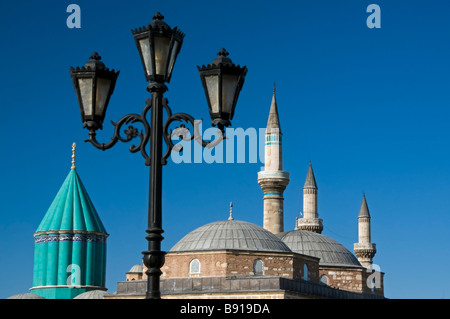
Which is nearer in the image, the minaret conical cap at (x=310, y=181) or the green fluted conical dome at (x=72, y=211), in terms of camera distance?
the minaret conical cap at (x=310, y=181)

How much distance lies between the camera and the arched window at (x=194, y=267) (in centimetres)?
3778

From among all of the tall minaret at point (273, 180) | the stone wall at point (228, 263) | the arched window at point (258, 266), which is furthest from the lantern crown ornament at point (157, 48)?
the tall minaret at point (273, 180)

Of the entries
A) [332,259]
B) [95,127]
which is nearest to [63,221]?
[332,259]

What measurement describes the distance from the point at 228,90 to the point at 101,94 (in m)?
1.44

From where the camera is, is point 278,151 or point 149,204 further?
point 278,151

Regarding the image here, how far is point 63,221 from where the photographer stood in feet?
192

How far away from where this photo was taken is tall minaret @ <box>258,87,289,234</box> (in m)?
48.0

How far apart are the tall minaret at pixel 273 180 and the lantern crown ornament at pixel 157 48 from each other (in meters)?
38.7

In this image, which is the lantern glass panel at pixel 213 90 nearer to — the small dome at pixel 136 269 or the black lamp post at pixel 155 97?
the black lamp post at pixel 155 97

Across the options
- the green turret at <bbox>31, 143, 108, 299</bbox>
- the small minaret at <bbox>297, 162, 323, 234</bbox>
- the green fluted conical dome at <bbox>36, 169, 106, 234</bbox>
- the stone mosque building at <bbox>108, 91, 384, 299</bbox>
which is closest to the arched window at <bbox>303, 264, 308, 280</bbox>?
the stone mosque building at <bbox>108, 91, 384, 299</bbox>

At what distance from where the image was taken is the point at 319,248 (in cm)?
4728

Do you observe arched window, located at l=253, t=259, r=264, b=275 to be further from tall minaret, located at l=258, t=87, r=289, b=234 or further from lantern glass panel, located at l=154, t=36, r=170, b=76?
lantern glass panel, located at l=154, t=36, r=170, b=76

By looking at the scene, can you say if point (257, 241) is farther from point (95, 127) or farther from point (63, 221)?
point (95, 127)
